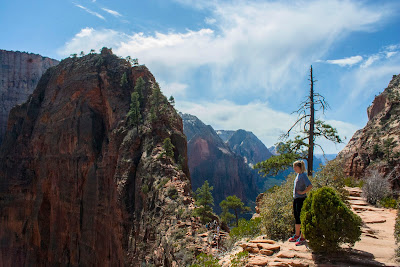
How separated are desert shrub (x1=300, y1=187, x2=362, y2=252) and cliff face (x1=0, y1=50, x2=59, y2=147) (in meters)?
100

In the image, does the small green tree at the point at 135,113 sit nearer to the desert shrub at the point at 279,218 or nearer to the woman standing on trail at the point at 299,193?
the desert shrub at the point at 279,218

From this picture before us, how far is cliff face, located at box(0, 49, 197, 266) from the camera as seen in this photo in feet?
68.0

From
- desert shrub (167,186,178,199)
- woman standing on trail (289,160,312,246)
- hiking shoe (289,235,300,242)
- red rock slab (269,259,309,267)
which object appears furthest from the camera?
desert shrub (167,186,178,199)

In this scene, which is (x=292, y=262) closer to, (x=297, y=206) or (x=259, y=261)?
(x=259, y=261)

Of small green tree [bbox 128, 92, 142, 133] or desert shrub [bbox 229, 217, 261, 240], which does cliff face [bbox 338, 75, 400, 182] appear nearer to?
desert shrub [bbox 229, 217, 261, 240]


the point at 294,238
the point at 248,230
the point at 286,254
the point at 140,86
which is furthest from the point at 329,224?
the point at 140,86

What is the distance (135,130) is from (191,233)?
15.9 metres

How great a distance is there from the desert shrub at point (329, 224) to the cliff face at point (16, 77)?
100m

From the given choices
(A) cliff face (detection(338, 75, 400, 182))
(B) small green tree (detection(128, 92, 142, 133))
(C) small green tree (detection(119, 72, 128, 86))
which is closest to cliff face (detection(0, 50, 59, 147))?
(C) small green tree (detection(119, 72, 128, 86))

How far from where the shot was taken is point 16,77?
90812mm

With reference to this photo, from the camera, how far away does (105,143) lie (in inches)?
1374

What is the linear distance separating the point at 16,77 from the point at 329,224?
10391 cm

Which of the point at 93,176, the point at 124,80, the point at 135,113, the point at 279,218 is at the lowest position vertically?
the point at 279,218

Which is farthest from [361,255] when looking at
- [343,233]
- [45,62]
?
[45,62]
